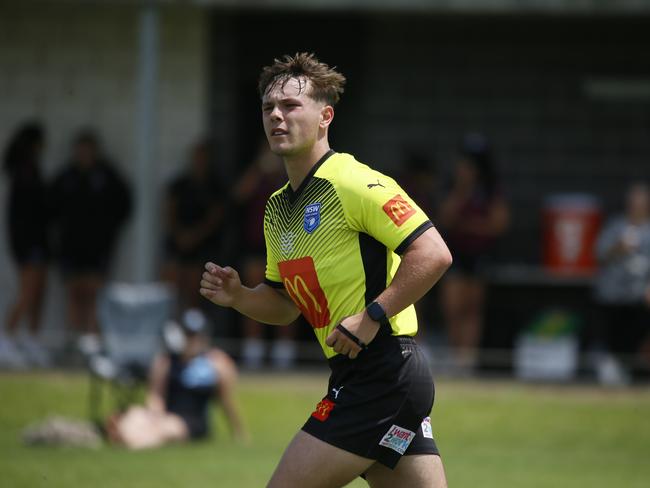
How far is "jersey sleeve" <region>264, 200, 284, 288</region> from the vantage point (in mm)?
5176

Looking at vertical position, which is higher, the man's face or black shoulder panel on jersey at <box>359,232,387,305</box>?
the man's face

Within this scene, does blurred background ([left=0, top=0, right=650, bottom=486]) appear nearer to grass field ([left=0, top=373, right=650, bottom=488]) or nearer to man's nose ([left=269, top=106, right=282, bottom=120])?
grass field ([left=0, top=373, right=650, bottom=488])

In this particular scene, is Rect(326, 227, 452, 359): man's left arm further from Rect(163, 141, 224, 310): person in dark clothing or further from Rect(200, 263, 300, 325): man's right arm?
Rect(163, 141, 224, 310): person in dark clothing

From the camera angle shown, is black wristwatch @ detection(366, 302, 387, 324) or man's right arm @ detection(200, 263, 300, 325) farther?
man's right arm @ detection(200, 263, 300, 325)

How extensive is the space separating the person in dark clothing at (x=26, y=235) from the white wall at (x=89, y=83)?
56cm

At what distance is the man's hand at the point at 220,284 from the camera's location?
5.10m

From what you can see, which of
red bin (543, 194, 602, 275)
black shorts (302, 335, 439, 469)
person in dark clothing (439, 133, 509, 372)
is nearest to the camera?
black shorts (302, 335, 439, 469)

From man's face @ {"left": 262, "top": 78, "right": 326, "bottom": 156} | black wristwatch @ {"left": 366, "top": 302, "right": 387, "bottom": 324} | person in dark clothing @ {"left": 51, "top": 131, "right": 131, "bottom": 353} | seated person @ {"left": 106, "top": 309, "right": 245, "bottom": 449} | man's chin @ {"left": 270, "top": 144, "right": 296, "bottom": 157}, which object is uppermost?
man's face @ {"left": 262, "top": 78, "right": 326, "bottom": 156}

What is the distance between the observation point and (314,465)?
467 centimetres

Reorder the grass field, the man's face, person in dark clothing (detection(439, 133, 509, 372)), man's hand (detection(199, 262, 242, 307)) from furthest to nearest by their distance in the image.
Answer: person in dark clothing (detection(439, 133, 509, 372)), the grass field, man's hand (detection(199, 262, 242, 307)), the man's face

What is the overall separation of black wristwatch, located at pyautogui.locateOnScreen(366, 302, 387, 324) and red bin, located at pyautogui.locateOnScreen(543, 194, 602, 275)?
31.2 ft

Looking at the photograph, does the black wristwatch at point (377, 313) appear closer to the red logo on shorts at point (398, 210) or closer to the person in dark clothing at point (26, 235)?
the red logo on shorts at point (398, 210)

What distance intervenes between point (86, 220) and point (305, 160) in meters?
9.02

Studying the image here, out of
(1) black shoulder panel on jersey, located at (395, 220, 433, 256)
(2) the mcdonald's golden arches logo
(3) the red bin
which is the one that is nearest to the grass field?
(3) the red bin
